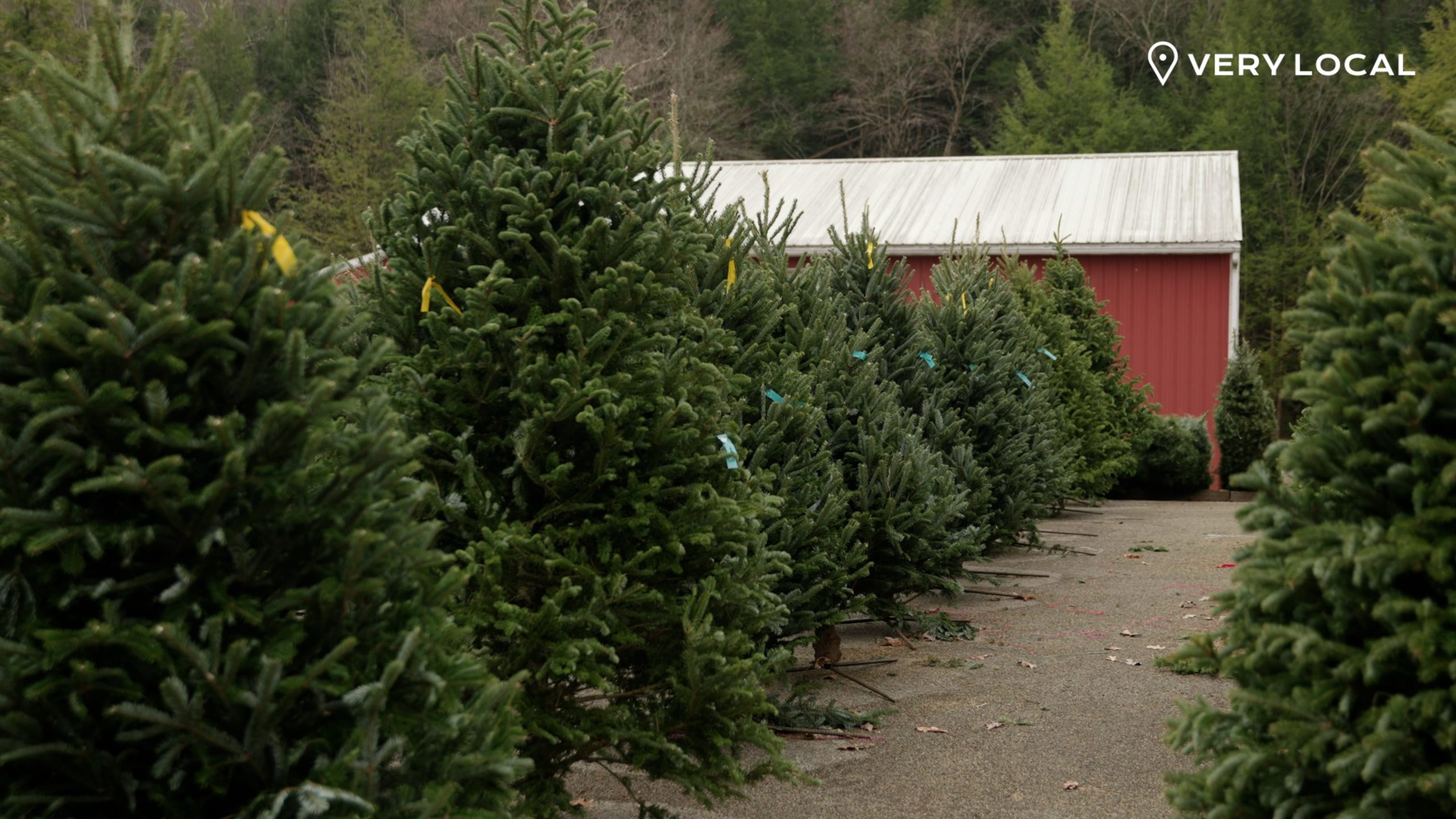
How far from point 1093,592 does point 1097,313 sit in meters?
7.38

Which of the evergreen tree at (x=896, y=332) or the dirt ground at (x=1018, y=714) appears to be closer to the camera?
the dirt ground at (x=1018, y=714)

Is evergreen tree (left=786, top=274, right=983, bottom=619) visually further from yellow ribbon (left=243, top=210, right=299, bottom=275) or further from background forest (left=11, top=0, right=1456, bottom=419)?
background forest (left=11, top=0, right=1456, bottom=419)

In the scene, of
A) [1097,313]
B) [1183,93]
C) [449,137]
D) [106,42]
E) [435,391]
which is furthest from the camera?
[1183,93]

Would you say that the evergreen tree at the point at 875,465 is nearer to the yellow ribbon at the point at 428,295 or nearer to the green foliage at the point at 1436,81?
the yellow ribbon at the point at 428,295

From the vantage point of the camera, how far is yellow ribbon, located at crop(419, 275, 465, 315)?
413cm

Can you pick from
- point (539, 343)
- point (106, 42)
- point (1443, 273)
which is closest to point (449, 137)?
point (539, 343)

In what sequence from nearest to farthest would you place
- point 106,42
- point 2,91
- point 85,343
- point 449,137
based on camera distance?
point 85,343 → point 106,42 → point 449,137 → point 2,91

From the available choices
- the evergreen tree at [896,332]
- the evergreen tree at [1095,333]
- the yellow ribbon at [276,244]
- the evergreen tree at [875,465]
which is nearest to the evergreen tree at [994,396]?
the evergreen tree at [896,332]

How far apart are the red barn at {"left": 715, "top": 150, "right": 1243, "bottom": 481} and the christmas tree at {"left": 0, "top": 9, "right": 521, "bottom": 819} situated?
17967 millimetres

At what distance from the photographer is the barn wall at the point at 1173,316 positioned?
22.4 meters

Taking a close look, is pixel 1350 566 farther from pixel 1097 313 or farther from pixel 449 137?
pixel 1097 313

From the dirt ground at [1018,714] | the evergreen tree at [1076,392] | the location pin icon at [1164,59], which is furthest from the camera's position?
the location pin icon at [1164,59]

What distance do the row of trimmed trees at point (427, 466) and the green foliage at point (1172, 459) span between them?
38.7 ft

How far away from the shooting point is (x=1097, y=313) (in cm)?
1653
